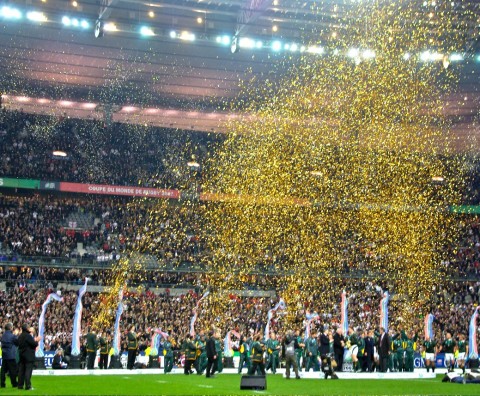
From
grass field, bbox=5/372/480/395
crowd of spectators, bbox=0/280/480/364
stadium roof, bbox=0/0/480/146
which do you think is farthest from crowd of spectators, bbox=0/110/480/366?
grass field, bbox=5/372/480/395

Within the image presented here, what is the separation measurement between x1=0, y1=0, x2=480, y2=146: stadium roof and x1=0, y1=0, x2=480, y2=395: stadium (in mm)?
123

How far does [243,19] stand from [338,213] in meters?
14.7

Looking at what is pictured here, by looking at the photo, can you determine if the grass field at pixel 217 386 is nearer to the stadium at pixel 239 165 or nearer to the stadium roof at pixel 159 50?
the stadium at pixel 239 165

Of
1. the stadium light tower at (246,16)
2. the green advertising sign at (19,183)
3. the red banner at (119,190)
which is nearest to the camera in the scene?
the stadium light tower at (246,16)

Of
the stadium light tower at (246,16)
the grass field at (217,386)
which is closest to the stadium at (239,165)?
the stadium light tower at (246,16)

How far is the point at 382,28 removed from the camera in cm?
4484

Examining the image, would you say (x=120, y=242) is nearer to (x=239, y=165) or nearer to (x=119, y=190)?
Result: (x=119, y=190)

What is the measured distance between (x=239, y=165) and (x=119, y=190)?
25.9 ft

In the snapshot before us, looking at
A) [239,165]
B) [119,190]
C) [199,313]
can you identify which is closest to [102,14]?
[119,190]

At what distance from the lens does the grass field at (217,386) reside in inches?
741

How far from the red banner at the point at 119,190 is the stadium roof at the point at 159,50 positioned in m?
5.49

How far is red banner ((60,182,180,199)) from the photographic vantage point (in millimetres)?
52031

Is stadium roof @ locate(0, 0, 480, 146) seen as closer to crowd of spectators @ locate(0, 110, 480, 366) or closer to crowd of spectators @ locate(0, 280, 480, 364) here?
crowd of spectators @ locate(0, 110, 480, 366)

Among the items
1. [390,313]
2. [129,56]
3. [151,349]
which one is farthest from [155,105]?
[151,349]
